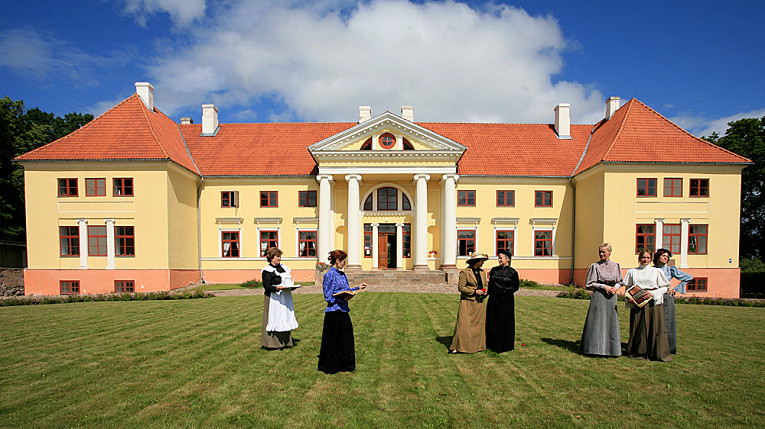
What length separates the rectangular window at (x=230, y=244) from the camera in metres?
26.6

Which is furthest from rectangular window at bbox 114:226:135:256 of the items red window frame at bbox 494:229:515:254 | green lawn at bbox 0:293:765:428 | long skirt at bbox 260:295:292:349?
red window frame at bbox 494:229:515:254

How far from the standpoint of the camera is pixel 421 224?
25.4 metres

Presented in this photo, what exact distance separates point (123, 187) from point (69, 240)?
408cm

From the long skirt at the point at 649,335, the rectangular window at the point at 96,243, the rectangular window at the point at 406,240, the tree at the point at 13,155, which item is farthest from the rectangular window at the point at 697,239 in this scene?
the tree at the point at 13,155

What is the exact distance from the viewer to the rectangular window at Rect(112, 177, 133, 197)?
22516 mm

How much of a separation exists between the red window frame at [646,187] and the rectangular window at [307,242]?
18.9 metres

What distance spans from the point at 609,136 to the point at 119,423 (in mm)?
27690

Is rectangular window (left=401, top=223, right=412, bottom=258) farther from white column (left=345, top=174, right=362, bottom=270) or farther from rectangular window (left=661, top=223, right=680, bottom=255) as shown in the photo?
rectangular window (left=661, top=223, right=680, bottom=255)

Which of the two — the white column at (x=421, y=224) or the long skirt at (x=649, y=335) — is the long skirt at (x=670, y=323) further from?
the white column at (x=421, y=224)

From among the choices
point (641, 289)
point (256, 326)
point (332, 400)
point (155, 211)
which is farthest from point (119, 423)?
point (155, 211)

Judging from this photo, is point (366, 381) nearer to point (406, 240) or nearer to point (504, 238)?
point (406, 240)

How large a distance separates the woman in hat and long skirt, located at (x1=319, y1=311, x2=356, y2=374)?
2.22 meters

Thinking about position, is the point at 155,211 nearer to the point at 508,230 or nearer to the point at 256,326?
the point at 256,326

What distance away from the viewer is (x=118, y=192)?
891 inches
